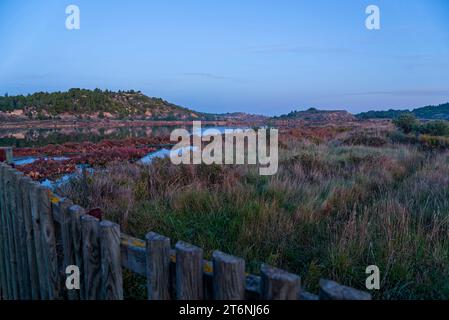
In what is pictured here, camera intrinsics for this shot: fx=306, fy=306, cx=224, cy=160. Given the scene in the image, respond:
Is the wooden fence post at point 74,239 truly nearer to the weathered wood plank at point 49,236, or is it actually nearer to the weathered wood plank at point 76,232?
the weathered wood plank at point 76,232

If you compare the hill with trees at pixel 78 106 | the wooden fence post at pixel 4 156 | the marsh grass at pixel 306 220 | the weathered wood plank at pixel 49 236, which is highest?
the hill with trees at pixel 78 106

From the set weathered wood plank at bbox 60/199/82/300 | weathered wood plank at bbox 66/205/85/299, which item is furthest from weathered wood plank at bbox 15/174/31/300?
weathered wood plank at bbox 66/205/85/299

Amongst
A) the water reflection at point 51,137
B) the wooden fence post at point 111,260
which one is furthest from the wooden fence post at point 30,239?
the water reflection at point 51,137

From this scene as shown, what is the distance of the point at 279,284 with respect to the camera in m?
1.16

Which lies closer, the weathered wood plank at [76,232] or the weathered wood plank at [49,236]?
the weathered wood plank at [76,232]

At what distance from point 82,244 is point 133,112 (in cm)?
8050

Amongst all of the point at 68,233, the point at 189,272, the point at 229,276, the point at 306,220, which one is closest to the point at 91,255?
the point at 68,233

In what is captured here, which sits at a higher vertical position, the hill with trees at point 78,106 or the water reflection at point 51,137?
the hill with trees at point 78,106

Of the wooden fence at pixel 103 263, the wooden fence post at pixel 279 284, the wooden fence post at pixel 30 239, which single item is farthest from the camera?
the wooden fence post at pixel 30 239

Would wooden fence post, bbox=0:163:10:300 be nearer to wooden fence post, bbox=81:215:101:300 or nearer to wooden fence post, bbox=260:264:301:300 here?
wooden fence post, bbox=81:215:101:300

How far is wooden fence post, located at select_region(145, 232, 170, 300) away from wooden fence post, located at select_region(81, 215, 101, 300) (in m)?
0.39

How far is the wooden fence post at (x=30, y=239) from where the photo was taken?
2.36 m
